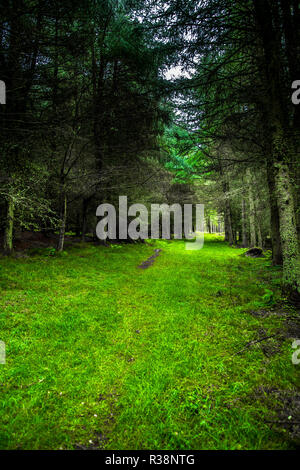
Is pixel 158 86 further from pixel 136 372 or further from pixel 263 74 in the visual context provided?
pixel 136 372

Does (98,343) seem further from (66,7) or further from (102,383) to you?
(66,7)

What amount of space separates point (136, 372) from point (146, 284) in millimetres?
4519

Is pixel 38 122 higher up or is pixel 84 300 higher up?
pixel 38 122

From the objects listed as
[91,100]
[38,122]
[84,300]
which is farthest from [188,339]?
[91,100]

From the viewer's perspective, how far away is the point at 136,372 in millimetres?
2879

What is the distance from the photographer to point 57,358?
3.17 m

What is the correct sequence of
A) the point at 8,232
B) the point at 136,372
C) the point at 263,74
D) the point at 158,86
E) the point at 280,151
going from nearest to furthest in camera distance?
the point at 136,372 < the point at 280,151 < the point at 263,74 < the point at 158,86 < the point at 8,232

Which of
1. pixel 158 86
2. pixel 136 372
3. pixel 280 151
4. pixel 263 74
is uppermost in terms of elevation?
pixel 158 86

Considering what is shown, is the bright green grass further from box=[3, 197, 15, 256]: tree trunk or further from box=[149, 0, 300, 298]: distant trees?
box=[3, 197, 15, 256]: tree trunk

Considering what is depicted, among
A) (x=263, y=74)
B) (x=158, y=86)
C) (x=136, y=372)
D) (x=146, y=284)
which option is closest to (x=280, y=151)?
(x=263, y=74)

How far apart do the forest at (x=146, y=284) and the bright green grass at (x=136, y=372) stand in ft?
0.07

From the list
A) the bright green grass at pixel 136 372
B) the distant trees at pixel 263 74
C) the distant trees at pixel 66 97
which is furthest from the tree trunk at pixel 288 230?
the distant trees at pixel 66 97

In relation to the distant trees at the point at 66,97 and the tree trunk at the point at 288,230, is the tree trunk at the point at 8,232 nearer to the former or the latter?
the distant trees at the point at 66,97
